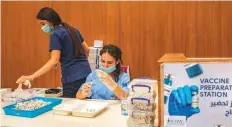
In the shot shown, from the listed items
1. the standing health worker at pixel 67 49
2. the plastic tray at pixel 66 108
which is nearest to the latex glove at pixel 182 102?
the plastic tray at pixel 66 108

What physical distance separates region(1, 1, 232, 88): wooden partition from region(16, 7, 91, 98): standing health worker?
752 millimetres

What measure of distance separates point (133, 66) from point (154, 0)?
778mm

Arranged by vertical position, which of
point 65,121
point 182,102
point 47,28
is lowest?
point 65,121

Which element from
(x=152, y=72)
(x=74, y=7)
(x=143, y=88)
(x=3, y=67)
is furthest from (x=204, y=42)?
(x=3, y=67)

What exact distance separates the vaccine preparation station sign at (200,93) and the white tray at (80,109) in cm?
55

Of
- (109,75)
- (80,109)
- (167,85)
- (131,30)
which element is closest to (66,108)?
(80,109)

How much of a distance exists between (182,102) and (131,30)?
2.10 m

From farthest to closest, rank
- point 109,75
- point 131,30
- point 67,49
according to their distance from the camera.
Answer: point 131,30, point 67,49, point 109,75

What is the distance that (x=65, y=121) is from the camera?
1.37 metres

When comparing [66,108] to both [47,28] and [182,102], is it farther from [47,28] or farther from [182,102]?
[47,28]

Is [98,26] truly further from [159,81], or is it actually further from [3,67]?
[159,81]

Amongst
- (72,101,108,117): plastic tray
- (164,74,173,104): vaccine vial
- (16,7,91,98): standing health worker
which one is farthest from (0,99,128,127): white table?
(16,7,91,98): standing health worker

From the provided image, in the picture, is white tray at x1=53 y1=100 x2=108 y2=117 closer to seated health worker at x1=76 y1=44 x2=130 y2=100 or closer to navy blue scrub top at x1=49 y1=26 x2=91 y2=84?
seated health worker at x1=76 y1=44 x2=130 y2=100

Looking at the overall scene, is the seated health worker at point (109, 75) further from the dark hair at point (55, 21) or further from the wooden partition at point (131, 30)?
the wooden partition at point (131, 30)
